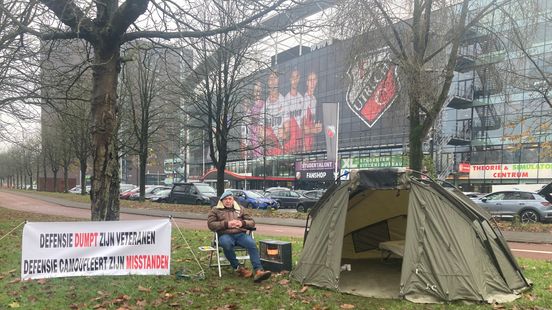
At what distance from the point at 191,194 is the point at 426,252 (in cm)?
2527

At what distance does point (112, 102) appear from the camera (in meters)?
7.84

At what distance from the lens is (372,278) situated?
7.54m

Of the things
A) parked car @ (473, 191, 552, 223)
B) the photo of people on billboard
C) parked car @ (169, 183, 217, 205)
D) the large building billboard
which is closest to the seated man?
parked car @ (473, 191, 552, 223)

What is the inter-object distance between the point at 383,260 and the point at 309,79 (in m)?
59.9

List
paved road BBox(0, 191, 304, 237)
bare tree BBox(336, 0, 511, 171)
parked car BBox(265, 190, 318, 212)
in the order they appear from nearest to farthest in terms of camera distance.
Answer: bare tree BBox(336, 0, 511, 171)
paved road BBox(0, 191, 304, 237)
parked car BBox(265, 190, 318, 212)

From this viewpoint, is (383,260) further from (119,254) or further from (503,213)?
(503,213)

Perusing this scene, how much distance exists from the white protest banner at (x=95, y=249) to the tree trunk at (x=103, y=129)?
0.84 m

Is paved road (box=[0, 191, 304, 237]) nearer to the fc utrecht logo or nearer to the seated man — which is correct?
the fc utrecht logo

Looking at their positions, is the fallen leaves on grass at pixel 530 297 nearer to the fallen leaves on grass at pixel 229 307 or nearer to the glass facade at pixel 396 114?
the fallen leaves on grass at pixel 229 307

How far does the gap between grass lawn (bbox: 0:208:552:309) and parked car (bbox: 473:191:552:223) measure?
13.4 metres

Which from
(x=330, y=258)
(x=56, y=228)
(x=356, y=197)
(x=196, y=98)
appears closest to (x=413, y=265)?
(x=330, y=258)

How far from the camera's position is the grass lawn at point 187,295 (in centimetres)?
583

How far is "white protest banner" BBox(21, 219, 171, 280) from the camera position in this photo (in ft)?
22.3

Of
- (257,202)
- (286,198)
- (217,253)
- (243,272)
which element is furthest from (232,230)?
(286,198)
